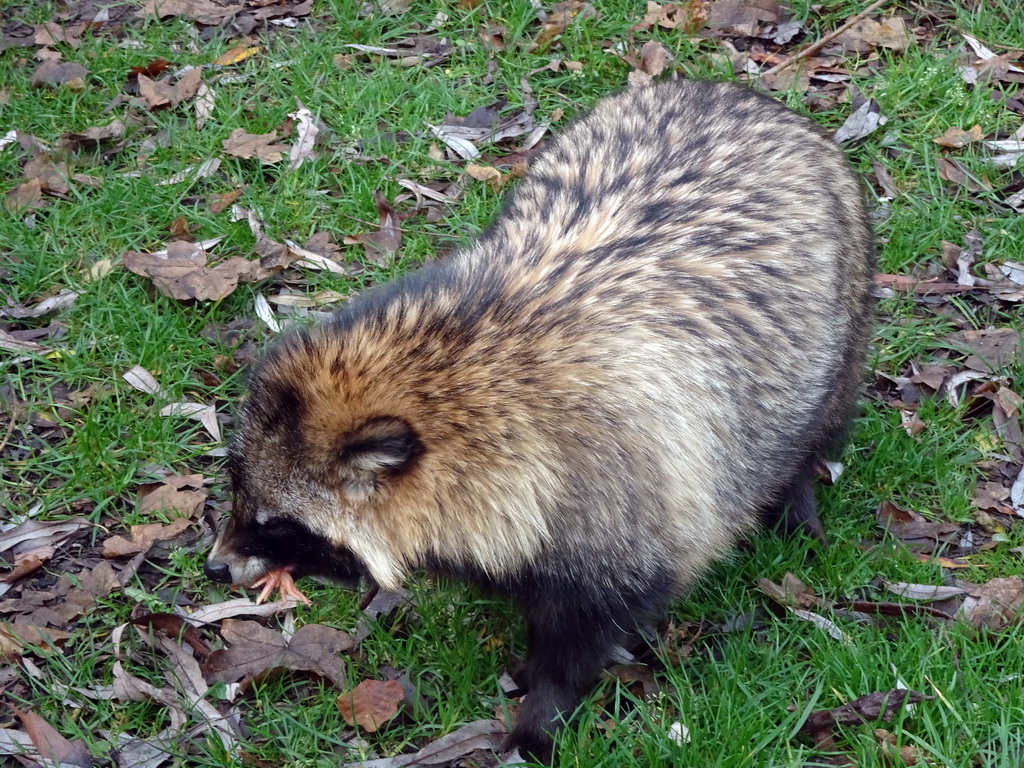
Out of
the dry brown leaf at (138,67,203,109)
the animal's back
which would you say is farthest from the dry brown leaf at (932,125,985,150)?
the dry brown leaf at (138,67,203,109)

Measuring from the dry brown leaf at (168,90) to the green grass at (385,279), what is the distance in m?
0.08

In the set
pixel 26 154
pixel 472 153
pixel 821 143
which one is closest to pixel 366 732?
pixel 821 143

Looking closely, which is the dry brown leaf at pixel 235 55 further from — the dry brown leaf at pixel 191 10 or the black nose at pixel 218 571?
the black nose at pixel 218 571

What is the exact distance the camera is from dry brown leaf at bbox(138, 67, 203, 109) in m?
6.21

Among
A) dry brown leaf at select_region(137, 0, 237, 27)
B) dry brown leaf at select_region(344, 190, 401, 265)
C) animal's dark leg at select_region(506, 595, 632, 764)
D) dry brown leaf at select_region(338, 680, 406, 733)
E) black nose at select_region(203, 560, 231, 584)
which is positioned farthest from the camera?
dry brown leaf at select_region(137, 0, 237, 27)

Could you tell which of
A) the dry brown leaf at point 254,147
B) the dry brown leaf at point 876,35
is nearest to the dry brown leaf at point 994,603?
the dry brown leaf at point 876,35

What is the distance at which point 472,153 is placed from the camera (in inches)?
236

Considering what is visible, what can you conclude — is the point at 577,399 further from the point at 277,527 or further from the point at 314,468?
the point at 277,527

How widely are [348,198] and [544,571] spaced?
300 cm

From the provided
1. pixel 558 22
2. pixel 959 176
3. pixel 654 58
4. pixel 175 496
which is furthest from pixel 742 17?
pixel 175 496

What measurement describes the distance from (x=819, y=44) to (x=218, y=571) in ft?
15.6

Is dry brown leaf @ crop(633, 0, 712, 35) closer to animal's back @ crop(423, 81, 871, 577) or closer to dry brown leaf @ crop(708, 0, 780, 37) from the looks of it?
dry brown leaf @ crop(708, 0, 780, 37)

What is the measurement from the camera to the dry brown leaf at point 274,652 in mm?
3951

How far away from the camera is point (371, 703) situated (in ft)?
12.6
